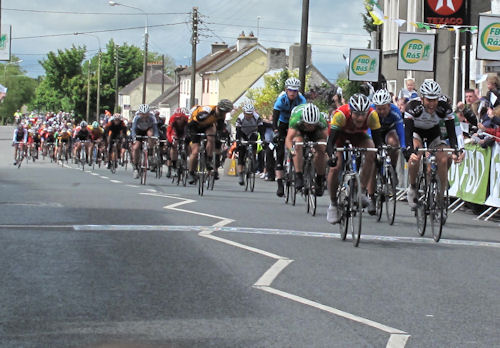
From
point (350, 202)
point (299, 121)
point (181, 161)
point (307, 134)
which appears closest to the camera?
point (350, 202)

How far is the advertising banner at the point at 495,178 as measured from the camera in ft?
51.1

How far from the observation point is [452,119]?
515 inches

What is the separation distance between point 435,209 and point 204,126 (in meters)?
7.97

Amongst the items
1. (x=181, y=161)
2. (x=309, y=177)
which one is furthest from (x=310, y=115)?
(x=181, y=161)

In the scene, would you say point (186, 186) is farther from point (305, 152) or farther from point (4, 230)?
point (4, 230)

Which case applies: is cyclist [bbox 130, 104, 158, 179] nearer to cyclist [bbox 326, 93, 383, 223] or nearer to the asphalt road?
the asphalt road

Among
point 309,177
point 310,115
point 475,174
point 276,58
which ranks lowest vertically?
point 309,177

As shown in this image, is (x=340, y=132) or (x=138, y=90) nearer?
(x=340, y=132)

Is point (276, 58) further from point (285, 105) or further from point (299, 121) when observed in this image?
point (299, 121)

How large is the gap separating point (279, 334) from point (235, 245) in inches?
170

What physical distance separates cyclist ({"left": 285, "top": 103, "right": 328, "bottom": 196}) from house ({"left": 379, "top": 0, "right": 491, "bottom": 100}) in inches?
645

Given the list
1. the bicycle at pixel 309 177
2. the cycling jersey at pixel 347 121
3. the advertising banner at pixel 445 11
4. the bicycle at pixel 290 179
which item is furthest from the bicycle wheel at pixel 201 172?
the advertising banner at pixel 445 11

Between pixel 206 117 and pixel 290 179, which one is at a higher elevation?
pixel 206 117

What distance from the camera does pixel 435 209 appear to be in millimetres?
12281
